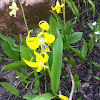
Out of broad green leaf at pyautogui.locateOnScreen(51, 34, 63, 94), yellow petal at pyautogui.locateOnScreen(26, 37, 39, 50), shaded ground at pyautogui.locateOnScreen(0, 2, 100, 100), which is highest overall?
yellow petal at pyautogui.locateOnScreen(26, 37, 39, 50)

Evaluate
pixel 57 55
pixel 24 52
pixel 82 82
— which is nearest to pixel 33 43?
pixel 57 55

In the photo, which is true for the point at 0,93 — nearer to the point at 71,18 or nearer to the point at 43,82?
the point at 43,82

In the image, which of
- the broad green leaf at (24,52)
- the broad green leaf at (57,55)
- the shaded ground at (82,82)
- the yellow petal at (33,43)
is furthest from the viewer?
the shaded ground at (82,82)

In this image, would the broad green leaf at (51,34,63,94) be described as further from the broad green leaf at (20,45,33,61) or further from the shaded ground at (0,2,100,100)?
the shaded ground at (0,2,100,100)

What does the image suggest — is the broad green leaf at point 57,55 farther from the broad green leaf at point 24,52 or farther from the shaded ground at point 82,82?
the shaded ground at point 82,82

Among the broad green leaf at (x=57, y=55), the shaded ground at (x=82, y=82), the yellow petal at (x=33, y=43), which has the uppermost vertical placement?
the yellow petal at (x=33, y=43)

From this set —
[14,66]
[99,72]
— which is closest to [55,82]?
[14,66]

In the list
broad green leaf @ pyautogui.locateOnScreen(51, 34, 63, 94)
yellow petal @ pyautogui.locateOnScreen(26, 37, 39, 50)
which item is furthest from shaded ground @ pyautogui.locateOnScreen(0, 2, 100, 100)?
yellow petal @ pyautogui.locateOnScreen(26, 37, 39, 50)

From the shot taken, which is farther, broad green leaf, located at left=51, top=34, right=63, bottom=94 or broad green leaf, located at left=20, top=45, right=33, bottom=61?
broad green leaf, located at left=20, top=45, right=33, bottom=61

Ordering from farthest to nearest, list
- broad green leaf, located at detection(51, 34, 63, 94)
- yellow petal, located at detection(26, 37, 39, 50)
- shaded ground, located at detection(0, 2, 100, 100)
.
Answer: shaded ground, located at detection(0, 2, 100, 100) < broad green leaf, located at detection(51, 34, 63, 94) < yellow petal, located at detection(26, 37, 39, 50)

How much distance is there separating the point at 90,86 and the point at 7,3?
186 centimetres

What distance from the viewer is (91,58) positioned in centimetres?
190

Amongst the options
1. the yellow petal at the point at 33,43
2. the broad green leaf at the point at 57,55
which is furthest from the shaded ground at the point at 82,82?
the yellow petal at the point at 33,43

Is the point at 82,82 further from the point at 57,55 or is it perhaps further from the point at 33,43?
the point at 33,43
